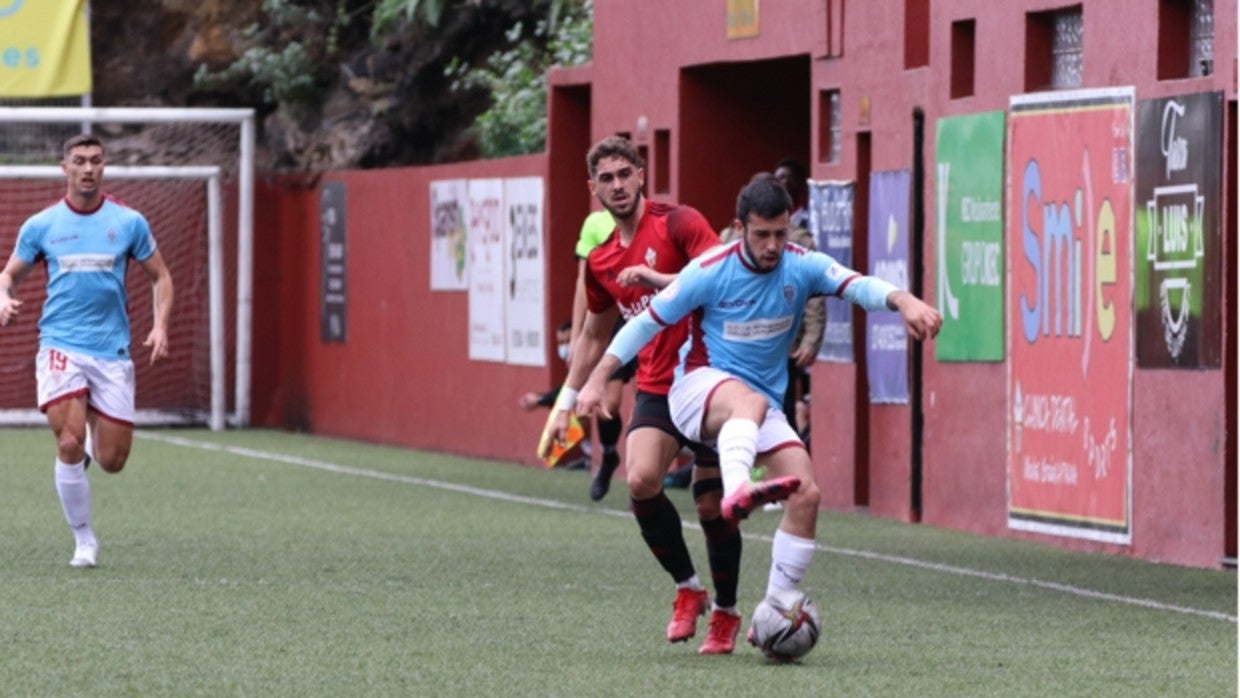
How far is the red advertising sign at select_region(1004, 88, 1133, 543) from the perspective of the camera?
15391mm

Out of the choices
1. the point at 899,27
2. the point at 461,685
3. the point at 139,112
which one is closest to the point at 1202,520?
the point at 899,27

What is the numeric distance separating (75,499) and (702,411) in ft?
15.3

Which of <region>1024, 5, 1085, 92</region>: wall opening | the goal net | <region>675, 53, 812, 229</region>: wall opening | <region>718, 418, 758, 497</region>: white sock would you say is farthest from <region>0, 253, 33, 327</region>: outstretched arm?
the goal net

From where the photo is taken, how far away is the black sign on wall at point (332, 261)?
2930cm

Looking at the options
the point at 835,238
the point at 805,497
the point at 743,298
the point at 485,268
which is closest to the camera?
the point at 805,497

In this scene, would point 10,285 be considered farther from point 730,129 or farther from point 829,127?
point 730,129

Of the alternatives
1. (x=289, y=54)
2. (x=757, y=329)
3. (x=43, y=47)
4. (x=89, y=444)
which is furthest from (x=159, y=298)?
(x=289, y=54)

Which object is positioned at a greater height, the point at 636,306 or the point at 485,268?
the point at 485,268

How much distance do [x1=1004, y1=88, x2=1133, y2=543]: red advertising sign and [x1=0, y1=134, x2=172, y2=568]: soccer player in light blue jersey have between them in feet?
16.3

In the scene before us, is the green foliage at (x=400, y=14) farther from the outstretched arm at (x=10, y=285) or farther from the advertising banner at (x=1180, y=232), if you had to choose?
the advertising banner at (x=1180, y=232)

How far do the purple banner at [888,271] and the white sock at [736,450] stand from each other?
307 inches

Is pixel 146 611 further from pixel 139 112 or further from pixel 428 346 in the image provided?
pixel 139 112

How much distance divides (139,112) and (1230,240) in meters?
16.5

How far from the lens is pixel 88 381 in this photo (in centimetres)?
1432
